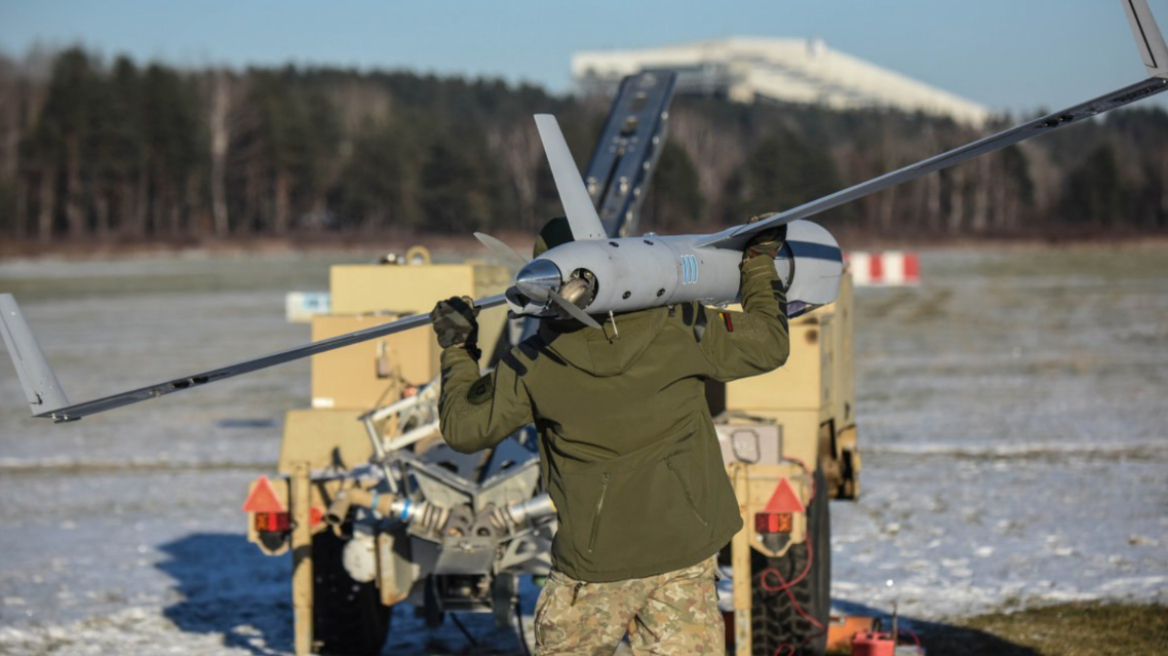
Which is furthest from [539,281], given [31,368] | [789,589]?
[789,589]

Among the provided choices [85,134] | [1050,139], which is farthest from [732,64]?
[85,134]

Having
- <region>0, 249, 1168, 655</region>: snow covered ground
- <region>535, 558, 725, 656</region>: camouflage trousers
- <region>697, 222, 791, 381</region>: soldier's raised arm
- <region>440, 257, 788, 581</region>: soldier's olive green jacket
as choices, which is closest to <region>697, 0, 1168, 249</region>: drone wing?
<region>697, 222, 791, 381</region>: soldier's raised arm

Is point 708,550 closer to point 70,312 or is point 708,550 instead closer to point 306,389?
point 306,389

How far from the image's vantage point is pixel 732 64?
162 metres

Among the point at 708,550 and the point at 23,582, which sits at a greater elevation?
the point at 708,550

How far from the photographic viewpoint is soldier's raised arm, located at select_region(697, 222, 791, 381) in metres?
5.08

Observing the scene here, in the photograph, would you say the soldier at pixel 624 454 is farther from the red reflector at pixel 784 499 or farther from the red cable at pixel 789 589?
the red cable at pixel 789 589

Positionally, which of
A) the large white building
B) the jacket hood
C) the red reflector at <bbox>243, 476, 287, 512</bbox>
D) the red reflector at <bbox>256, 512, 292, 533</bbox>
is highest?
the large white building

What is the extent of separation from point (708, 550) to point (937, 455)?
9.49 meters

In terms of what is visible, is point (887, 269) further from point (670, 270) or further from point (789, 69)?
point (789, 69)

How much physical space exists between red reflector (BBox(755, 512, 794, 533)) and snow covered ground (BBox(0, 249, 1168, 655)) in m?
1.67

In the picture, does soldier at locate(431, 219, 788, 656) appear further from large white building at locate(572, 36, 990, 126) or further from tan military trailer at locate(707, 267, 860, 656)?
large white building at locate(572, 36, 990, 126)

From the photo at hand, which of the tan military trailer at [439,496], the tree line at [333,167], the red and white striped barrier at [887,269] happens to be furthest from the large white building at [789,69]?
the tan military trailer at [439,496]

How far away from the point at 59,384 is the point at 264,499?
198 centimetres
